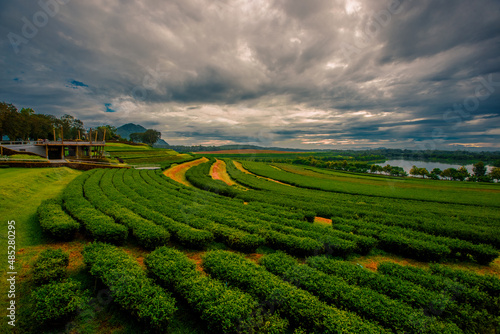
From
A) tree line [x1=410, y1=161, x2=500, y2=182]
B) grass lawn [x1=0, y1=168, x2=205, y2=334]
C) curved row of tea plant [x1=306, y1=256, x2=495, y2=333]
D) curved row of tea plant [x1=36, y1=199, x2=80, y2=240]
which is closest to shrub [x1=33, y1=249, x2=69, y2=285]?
grass lawn [x1=0, y1=168, x2=205, y2=334]

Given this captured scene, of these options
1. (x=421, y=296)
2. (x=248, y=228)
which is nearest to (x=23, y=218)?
(x=248, y=228)

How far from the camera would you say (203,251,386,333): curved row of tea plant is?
193 inches

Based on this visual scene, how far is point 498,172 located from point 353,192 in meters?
83.3

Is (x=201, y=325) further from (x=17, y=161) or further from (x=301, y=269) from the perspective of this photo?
(x=17, y=161)

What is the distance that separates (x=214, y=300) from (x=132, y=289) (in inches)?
98.1

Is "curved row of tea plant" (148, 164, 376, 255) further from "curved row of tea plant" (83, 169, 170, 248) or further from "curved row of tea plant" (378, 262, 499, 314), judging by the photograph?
"curved row of tea plant" (83, 169, 170, 248)

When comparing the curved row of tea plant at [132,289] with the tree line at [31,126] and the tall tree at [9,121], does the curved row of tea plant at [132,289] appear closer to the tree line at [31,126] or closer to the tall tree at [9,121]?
the tree line at [31,126]

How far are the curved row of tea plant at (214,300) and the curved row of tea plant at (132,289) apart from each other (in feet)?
1.49

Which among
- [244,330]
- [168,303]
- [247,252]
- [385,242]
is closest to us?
[244,330]

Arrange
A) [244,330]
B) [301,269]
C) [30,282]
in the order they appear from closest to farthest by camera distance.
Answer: [244,330] → [30,282] → [301,269]

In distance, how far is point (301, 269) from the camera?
718 cm

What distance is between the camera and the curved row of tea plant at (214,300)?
4.86 meters

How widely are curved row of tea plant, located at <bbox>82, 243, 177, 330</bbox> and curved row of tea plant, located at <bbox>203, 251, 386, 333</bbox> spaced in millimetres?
1974

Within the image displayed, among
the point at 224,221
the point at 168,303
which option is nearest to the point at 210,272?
the point at 168,303
